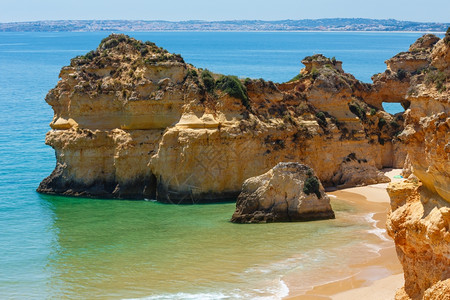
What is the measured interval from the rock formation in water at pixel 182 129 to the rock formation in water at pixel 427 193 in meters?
20.4

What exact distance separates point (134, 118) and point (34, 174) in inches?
376

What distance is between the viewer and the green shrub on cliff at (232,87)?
136ft

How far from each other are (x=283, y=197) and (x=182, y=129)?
7.86 m

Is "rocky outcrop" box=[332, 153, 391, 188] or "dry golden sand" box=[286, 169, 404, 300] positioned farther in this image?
"rocky outcrop" box=[332, 153, 391, 188]

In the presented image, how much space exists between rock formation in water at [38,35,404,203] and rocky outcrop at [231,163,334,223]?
5355 millimetres

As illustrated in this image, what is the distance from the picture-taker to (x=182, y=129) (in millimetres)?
40719

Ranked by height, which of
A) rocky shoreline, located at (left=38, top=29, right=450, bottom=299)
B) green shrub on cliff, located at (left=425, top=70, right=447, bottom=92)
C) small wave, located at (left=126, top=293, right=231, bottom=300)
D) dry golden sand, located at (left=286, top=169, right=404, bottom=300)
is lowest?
small wave, located at (left=126, top=293, right=231, bottom=300)

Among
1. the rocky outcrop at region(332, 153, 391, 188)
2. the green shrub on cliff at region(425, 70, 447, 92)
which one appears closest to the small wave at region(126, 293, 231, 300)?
the green shrub on cliff at region(425, 70, 447, 92)

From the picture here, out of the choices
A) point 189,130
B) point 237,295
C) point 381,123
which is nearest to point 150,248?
point 237,295

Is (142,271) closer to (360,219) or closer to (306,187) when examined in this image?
(306,187)

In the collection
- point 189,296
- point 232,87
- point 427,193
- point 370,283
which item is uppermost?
point 232,87

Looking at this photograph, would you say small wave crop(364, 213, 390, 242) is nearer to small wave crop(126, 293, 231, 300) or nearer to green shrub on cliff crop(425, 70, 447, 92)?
small wave crop(126, 293, 231, 300)

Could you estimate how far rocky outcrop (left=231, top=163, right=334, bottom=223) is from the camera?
34.8 meters

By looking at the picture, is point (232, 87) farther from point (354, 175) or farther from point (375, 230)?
point (375, 230)
